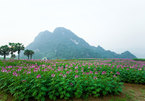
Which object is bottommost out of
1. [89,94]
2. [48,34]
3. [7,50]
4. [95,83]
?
[89,94]

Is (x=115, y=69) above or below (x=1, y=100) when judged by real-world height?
above

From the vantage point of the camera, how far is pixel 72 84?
338cm

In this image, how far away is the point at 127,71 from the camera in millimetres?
6094

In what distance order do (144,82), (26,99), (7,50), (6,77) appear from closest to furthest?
1. (26,99)
2. (6,77)
3. (144,82)
4. (7,50)

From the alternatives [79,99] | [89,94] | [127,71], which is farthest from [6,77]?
[127,71]

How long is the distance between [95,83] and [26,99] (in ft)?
7.72

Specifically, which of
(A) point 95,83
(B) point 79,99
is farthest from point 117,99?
(B) point 79,99

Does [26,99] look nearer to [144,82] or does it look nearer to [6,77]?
[6,77]

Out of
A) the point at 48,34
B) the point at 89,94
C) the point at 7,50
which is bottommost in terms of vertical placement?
the point at 89,94

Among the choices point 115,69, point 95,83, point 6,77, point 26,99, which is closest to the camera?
point 26,99

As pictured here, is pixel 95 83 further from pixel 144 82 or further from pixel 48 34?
pixel 48 34

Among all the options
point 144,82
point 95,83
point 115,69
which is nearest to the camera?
point 95,83

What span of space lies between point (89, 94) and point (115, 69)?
136 inches

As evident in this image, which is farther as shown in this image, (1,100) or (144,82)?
(144,82)
